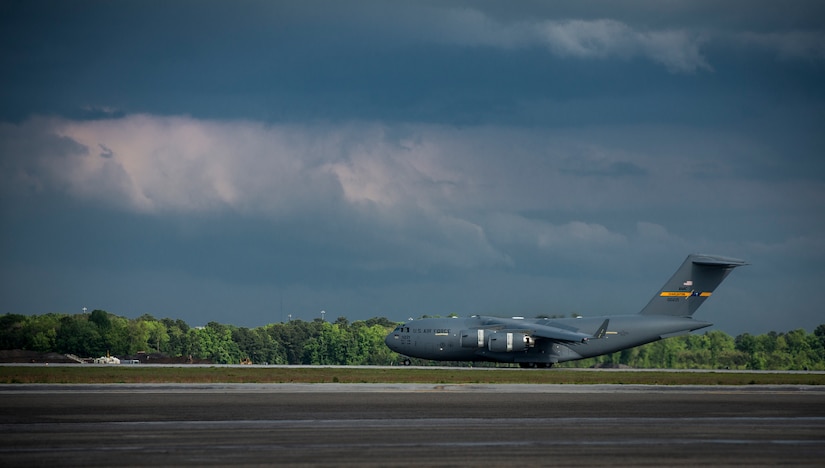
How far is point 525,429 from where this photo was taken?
27.8 metres

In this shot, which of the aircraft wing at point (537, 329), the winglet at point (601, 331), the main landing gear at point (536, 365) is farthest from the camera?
the main landing gear at point (536, 365)

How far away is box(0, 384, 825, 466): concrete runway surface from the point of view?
2198 cm

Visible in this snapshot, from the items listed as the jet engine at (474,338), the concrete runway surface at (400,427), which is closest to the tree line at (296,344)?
the jet engine at (474,338)

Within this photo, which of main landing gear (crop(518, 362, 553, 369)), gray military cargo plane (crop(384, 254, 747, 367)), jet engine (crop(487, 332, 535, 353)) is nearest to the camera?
jet engine (crop(487, 332, 535, 353))

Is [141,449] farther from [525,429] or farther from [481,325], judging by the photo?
[481,325]

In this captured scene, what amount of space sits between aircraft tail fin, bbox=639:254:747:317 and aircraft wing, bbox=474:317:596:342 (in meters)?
6.26

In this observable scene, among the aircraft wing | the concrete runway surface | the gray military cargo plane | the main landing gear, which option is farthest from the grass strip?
the main landing gear

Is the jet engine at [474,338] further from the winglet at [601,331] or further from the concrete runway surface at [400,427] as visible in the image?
the concrete runway surface at [400,427]

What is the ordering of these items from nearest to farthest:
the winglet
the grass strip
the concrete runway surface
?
the concrete runway surface → the grass strip → the winglet

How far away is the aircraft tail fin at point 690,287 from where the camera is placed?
252 feet

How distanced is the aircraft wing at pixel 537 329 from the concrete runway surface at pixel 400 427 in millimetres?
27297

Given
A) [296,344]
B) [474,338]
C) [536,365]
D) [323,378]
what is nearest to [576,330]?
[536,365]

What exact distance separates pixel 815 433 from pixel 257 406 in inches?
736

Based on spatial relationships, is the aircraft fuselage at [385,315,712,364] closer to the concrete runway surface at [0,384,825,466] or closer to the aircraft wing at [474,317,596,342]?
the aircraft wing at [474,317,596,342]
